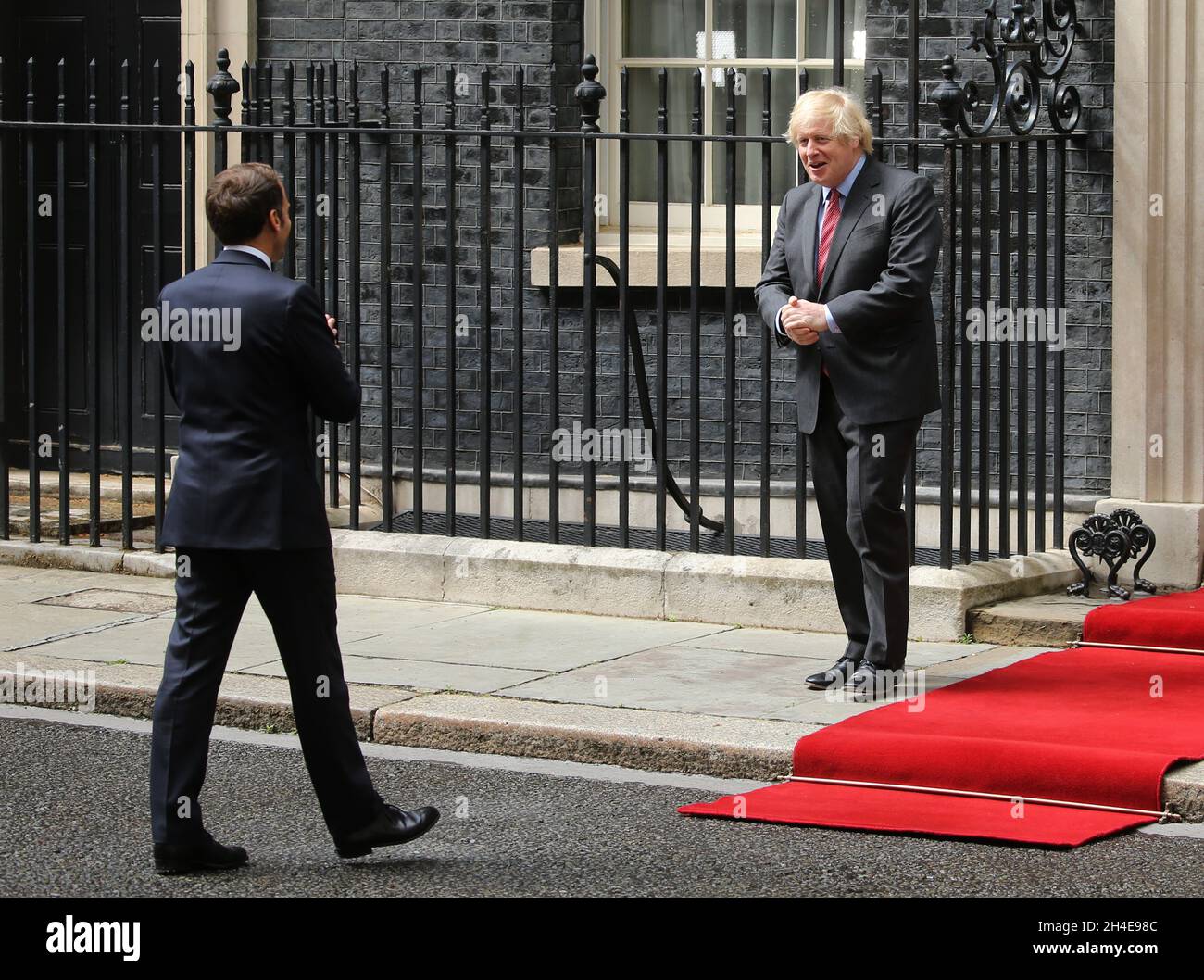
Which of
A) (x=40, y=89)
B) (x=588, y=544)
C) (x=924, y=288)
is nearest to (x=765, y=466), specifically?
(x=588, y=544)

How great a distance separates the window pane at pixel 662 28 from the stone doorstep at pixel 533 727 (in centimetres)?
453

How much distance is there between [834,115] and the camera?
7.08 metres

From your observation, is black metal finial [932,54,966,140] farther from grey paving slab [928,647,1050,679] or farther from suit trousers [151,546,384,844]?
suit trousers [151,546,384,844]

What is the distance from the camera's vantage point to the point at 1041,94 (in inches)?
364

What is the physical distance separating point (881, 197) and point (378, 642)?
266 cm

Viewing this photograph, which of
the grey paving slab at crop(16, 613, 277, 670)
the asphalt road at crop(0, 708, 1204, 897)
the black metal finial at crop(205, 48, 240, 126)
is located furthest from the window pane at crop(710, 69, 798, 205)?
the asphalt road at crop(0, 708, 1204, 897)

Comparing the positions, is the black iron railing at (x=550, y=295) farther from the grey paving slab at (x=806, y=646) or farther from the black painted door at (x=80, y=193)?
the grey paving slab at (x=806, y=646)

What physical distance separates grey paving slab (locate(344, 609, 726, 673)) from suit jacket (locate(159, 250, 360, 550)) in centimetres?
252

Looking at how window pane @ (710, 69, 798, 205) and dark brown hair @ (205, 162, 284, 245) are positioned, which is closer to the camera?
dark brown hair @ (205, 162, 284, 245)

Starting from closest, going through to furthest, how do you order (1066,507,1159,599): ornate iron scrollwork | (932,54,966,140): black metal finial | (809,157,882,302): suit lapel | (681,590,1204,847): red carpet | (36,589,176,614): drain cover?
(681,590,1204,847): red carpet, (809,157,882,302): suit lapel, (932,54,966,140): black metal finial, (1066,507,1159,599): ornate iron scrollwork, (36,589,176,614): drain cover

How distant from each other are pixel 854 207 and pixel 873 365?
1.79 feet

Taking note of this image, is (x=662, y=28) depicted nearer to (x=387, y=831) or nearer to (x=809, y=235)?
(x=809, y=235)

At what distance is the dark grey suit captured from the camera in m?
7.09

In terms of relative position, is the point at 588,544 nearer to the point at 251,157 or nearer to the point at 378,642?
the point at 378,642
